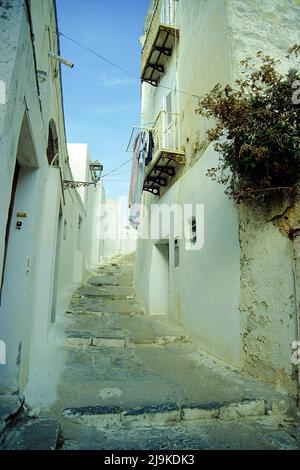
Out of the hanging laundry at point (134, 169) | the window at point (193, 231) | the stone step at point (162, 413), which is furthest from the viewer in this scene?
the hanging laundry at point (134, 169)

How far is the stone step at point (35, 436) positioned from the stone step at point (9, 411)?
0.19 feet

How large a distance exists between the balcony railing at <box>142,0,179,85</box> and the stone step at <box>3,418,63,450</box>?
28.7 feet

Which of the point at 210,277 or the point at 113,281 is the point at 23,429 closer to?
the point at 210,277

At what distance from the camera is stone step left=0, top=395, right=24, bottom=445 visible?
2.18m

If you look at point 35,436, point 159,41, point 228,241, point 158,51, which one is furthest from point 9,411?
point 158,51

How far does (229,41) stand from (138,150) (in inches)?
164

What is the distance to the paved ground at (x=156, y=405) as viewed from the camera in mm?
2414

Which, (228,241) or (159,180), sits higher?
(159,180)

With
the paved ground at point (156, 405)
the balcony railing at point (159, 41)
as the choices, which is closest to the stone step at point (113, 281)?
the paved ground at point (156, 405)

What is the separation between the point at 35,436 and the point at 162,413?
44.9 inches

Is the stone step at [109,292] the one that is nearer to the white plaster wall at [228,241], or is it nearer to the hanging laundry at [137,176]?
the hanging laundry at [137,176]

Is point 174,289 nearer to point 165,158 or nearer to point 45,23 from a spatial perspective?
Result: point 165,158

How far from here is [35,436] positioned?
2.24 m

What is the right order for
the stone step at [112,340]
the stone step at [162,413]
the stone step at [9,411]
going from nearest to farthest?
1. the stone step at [9,411]
2. the stone step at [162,413]
3. the stone step at [112,340]
